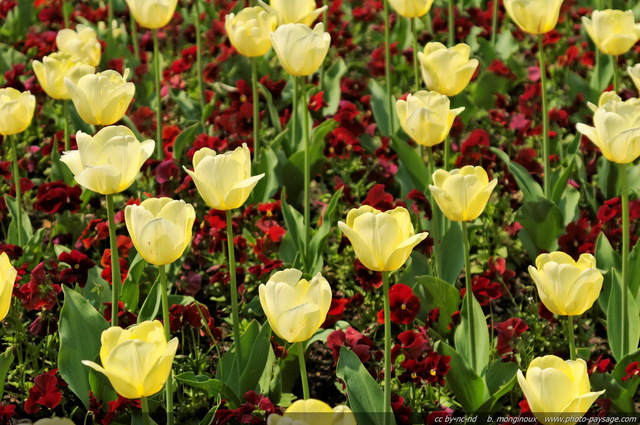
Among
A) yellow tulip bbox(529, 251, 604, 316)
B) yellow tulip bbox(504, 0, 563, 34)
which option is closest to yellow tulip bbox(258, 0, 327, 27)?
yellow tulip bbox(504, 0, 563, 34)

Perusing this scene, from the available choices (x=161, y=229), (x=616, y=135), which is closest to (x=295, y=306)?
(x=161, y=229)

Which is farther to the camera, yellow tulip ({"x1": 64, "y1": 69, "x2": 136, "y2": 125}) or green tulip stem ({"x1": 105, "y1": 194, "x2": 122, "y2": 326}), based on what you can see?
yellow tulip ({"x1": 64, "y1": 69, "x2": 136, "y2": 125})

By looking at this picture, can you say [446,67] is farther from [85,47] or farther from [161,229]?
[85,47]

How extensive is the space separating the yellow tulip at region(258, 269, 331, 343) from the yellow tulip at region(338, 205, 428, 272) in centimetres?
13

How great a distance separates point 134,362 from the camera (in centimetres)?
205

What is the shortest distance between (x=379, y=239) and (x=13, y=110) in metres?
1.49

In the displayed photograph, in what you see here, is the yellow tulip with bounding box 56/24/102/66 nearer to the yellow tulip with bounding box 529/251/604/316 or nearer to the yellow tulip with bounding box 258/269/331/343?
the yellow tulip with bounding box 258/269/331/343

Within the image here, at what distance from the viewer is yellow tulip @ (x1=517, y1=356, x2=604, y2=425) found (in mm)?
2100

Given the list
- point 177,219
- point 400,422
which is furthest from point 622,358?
point 177,219

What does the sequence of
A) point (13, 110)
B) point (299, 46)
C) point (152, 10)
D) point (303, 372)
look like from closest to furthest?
point (303, 372) → point (299, 46) → point (13, 110) → point (152, 10)

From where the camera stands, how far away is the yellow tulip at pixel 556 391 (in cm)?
210

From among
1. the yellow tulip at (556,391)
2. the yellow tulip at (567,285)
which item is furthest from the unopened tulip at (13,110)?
the yellow tulip at (556,391)

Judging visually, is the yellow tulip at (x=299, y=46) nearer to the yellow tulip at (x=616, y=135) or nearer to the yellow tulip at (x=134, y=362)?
the yellow tulip at (x=616, y=135)

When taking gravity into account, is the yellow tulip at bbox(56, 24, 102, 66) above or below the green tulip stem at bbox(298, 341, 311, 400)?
above
